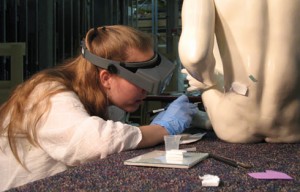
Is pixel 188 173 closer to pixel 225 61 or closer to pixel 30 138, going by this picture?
pixel 225 61

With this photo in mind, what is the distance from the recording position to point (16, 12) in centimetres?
304

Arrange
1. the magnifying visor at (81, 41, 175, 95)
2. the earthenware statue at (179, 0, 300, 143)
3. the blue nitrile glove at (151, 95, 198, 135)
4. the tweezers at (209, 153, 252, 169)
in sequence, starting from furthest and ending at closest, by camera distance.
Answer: the blue nitrile glove at (151, 95, 198, 135)
the magnifying visor at (81, 41, 175, 95)
the earthenware statue at (179, 0, 300, 143)
the tweezers at (209, 153, 252, 169)

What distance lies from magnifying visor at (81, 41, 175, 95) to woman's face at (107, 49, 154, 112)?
0.12 feet

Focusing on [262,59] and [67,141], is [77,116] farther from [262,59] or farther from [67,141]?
[262,59]

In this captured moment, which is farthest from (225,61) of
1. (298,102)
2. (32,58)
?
(32,58)

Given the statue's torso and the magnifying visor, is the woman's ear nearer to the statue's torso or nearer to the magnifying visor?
the magnifying visor

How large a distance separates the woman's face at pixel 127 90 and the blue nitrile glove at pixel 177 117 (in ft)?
0.25

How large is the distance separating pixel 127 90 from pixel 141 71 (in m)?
0.10

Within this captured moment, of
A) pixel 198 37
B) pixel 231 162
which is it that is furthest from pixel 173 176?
pixel 198 37

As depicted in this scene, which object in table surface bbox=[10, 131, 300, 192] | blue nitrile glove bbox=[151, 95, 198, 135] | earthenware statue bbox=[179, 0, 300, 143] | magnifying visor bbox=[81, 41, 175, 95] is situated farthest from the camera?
blue nitrile glove bbox=[151, 95, 198, 135]

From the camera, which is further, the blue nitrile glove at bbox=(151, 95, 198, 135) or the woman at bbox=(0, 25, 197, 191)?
the blue nitrile glove at bbox=(151, 95, 198, 135)

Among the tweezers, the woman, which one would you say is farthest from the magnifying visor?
the tweezers

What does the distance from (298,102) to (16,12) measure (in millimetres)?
2672

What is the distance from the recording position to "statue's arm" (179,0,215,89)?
2.34 feet
